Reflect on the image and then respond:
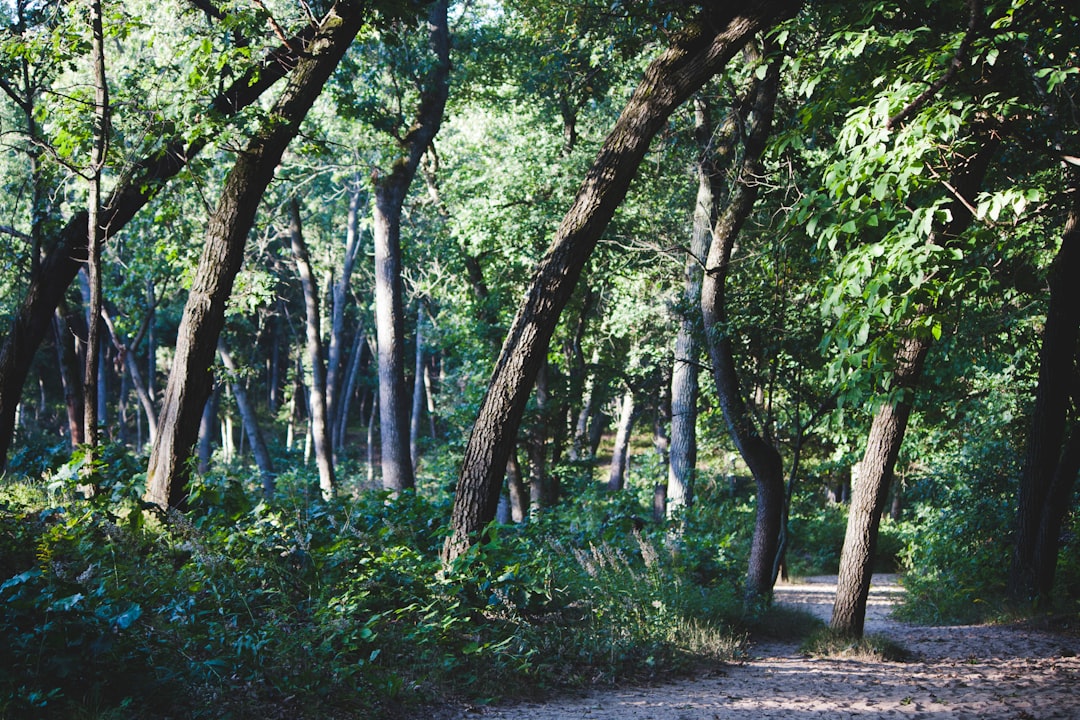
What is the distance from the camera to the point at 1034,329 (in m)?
11.8

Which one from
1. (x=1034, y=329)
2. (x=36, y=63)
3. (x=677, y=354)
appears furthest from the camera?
(x=677, y=354)

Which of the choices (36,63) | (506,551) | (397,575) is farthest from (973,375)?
(36,63)

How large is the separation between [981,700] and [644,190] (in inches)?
483

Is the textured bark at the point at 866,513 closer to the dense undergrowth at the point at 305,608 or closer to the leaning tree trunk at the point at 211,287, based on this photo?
the dense undergrowth at the point at 305,608

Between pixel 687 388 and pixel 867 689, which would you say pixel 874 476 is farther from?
pixel 687 388

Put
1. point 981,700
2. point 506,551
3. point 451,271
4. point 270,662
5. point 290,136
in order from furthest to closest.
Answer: point 451,271
point 290,136
point 506,551
point 981,700
point 270,662

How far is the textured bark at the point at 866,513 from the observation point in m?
7.65

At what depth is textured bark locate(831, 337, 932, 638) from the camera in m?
7.65

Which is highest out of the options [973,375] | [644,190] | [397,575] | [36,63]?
[644,190]

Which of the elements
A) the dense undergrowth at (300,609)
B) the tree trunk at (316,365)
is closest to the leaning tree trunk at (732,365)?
the dense undergrowth at (300,609)

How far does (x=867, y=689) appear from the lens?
6.39 metres

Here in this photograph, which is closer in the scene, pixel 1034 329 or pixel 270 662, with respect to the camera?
pixel 270 662

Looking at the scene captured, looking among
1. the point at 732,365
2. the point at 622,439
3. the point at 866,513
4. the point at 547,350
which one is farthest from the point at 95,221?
the point at 622,439

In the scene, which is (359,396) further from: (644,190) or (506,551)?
(506,551)
